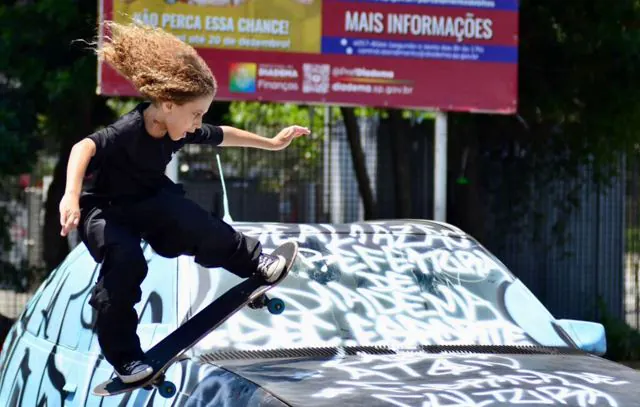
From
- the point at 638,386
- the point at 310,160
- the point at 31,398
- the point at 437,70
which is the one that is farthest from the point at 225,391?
the point at 310,160

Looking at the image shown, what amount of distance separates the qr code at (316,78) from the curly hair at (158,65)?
21.3 ft

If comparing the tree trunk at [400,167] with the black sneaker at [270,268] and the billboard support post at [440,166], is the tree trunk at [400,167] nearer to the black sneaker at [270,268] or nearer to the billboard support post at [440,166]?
the billboard support post at [440,166]

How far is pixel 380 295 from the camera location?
178 inches

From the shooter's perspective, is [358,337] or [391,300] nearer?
[358,337]

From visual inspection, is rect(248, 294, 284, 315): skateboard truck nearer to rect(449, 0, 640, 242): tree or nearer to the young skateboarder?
the young skateboarder

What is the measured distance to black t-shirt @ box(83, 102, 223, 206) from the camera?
12.9ft

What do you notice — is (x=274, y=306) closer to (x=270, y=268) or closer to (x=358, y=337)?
(x=270, y=268)

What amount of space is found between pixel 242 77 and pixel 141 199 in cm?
641

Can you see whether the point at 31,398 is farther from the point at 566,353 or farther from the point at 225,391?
the point at 566,353

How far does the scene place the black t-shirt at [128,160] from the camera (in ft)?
12.9

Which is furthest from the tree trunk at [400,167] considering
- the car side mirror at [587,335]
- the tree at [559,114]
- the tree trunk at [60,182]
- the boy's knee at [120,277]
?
the boy's knee at [120,277]

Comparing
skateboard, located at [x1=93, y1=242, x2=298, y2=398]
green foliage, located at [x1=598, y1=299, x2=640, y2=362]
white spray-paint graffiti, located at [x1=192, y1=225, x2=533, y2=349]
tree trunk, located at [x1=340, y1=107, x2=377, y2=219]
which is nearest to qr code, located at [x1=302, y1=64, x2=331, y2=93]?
tree trunk, located at [x1=340, y1=107, x2=377, y2=219]

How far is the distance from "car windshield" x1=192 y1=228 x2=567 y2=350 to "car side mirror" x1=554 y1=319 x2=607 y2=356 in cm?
A: 9

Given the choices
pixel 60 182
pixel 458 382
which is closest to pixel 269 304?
pixel 458 382
